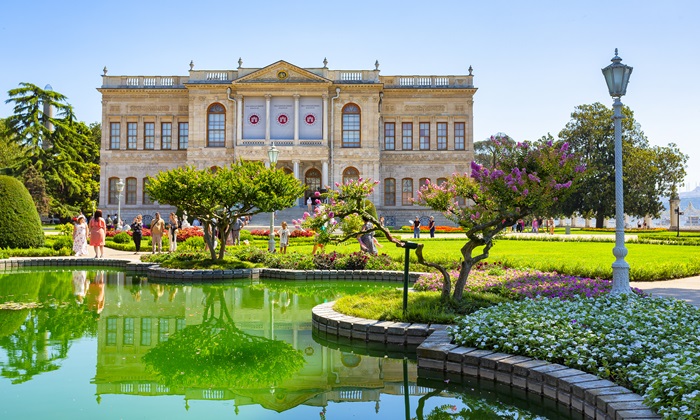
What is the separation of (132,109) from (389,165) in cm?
1773

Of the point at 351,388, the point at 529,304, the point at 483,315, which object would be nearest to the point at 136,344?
the point at 351,388

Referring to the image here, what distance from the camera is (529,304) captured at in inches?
291

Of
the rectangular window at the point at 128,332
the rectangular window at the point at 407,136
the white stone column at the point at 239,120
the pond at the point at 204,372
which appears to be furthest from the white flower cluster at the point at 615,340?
the rectangular window at the point at 407,136

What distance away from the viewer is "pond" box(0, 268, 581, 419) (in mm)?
4906

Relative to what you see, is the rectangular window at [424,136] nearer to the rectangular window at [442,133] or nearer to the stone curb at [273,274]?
the rectangular window at [442,133]

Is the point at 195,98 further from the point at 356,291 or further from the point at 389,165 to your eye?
the point at 356,291

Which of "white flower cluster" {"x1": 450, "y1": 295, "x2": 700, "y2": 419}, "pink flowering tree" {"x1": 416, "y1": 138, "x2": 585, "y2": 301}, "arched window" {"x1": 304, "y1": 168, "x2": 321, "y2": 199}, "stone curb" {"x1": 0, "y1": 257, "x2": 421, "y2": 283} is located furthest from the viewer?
"arched window" {"x1": 304, "y1": 168, "x2": 321, "y2": 199}

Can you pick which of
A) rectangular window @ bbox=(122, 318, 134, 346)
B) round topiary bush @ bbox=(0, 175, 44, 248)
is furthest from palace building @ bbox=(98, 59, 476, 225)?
rectangular window @ bbox=(122, 318, 134, 346)

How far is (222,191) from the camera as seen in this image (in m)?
14.3

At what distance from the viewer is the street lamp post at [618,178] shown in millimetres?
8641

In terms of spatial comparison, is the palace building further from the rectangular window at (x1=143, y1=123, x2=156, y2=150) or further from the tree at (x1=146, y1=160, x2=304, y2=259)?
the tree at (x1=146, y1=160, x2=304, y2=259)

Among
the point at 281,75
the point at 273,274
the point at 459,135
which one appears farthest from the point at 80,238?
the point at 459,135

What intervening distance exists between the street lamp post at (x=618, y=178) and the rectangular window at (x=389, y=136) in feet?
108

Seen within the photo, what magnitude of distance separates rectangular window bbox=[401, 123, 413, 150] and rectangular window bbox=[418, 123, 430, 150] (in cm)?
60
